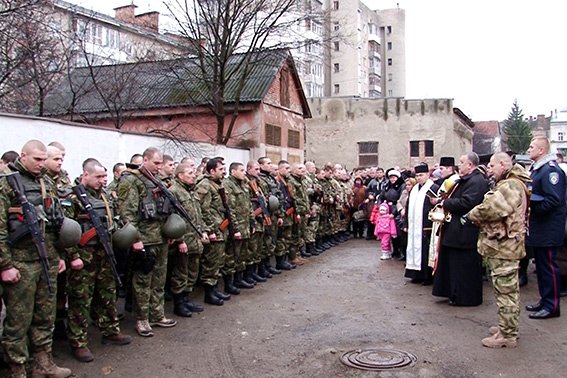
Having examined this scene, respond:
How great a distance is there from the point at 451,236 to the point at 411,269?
206cm

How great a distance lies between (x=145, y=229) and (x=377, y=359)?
119 inches

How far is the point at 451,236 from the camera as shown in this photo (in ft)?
26.6

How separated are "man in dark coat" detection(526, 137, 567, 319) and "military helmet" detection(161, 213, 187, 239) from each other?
14.5 feet

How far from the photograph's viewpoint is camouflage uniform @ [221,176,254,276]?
894 centimetres

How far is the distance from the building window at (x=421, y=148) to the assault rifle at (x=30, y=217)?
32.4m

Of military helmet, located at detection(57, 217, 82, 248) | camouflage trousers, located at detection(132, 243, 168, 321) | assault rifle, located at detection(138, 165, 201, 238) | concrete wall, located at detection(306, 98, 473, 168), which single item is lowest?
camouflage trousers, located at detection(132, 243, 168, 321)

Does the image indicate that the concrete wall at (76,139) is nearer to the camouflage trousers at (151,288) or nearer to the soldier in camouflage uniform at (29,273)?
the camouflage trousers at (151,288)

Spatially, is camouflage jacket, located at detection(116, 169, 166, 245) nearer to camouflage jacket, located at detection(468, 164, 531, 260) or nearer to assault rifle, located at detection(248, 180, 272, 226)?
assault rifle, located at detection(248, 180, 272, 226)

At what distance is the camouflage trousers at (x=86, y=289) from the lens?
19.3ft

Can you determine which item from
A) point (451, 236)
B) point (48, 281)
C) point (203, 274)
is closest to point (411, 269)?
point (451, 236)

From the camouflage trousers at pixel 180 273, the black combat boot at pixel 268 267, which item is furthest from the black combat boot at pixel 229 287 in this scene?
the black combat boot at pixel 268 267

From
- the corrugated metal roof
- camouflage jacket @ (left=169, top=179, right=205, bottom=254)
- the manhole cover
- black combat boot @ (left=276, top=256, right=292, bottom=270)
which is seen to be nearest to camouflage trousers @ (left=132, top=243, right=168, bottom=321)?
camouflage jacket @ (left=169, top=179, right=205, bottom=254)

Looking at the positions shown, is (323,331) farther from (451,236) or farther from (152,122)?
(152,122)

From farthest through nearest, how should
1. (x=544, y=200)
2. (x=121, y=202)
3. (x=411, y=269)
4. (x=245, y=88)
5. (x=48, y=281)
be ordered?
(x=245, y=88)
(x=411, y=269)
(x=544, y=200)
(x=121, y=202)
(x=48, y=281)
